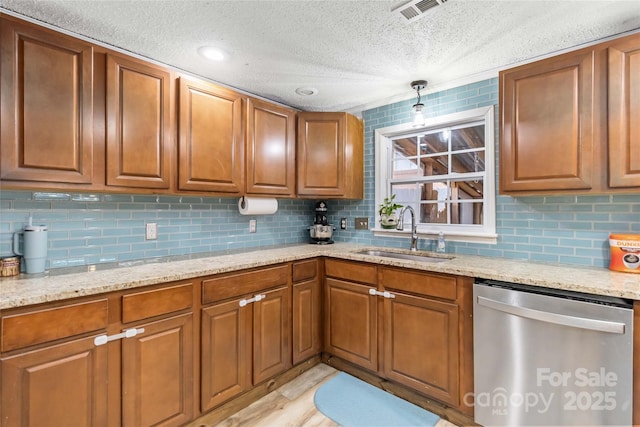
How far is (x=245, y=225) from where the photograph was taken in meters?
2.81

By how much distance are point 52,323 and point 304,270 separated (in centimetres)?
151

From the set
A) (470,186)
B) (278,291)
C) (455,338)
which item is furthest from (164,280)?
(470,186)

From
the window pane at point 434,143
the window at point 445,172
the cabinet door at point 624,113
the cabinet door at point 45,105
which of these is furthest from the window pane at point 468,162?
the cabinet door at point 45,105

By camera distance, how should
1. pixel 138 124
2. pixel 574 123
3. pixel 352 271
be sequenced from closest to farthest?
1. pixel 574 123
2. pixel 138 124
3. pixel 352 271

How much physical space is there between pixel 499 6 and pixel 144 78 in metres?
2.00

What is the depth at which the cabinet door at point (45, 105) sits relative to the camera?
1.45m

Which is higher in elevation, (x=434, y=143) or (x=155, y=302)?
(x=434, y=143)

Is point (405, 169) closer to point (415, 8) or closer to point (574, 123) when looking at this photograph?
point (574, 123)

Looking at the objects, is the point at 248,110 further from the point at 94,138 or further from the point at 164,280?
the point at 164,280

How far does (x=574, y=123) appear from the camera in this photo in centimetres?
173

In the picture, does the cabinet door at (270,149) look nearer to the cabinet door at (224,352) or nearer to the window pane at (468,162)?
the cabinet door at (224,352)

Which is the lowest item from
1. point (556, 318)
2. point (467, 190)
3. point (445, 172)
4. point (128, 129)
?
point (556, 318)

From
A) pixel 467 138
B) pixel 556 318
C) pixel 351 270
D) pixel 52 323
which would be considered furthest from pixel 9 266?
pixel 467 138

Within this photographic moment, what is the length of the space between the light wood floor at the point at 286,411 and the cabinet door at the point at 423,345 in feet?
0.79
